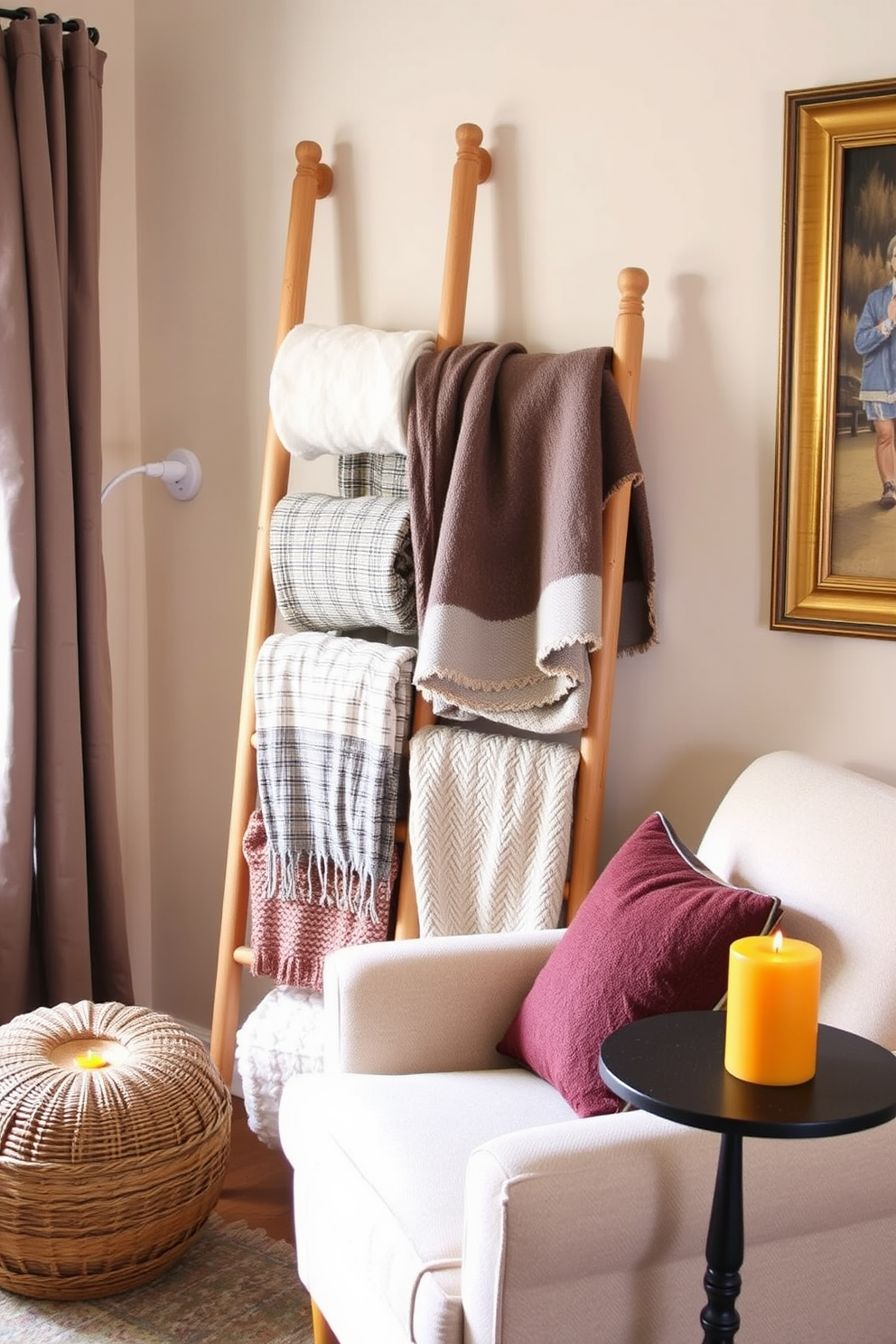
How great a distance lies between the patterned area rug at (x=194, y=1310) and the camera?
187 centimetres

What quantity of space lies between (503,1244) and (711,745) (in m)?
0.99

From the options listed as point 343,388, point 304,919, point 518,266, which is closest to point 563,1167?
point 304,919

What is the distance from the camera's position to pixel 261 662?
229cm

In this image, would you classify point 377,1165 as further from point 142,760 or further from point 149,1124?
point 142,760

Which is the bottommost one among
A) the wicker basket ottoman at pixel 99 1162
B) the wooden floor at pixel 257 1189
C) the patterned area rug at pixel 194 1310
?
the wooden floor at pixel 257 1189

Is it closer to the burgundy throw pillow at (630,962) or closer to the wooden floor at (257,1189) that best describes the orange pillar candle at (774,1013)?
the burgundy throw pillow at (630,962)

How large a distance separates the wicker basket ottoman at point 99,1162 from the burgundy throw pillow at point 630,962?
0.55 m

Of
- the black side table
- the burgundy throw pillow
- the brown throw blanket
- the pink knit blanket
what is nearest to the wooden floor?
the pink knit blanket

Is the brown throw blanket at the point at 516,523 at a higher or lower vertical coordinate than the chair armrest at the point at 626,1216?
higher

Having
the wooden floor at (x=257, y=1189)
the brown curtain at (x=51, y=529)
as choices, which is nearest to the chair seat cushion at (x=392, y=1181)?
the wooden floor at (x=257, y=1189)

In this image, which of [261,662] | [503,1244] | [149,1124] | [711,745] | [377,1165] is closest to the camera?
[503,1244]

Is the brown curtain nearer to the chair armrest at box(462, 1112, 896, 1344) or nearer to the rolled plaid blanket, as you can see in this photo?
the rolled plaid blanket

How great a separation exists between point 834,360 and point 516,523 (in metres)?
0.49

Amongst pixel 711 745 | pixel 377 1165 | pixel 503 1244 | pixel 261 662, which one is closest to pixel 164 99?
pixel 261 662
